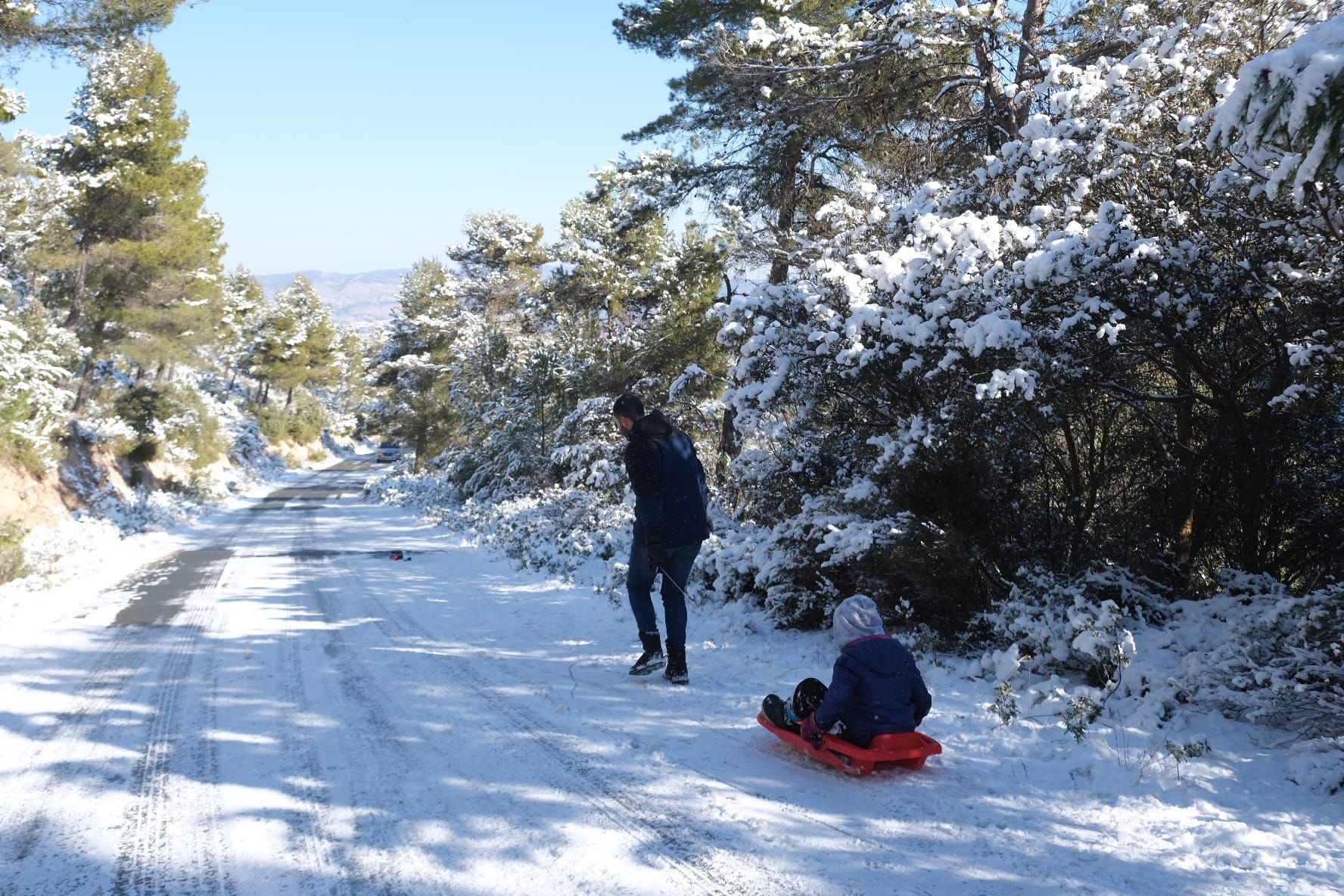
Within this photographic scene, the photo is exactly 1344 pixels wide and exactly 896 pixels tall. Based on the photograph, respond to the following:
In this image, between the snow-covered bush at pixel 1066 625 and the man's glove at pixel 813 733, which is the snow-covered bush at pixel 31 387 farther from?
the snow-covered bush at pixel 1066 625

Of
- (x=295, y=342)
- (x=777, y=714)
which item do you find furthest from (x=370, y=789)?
(x=295, y=342)

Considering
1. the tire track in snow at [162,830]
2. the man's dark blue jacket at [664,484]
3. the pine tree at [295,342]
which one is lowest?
the tire track in snow at [162,830]

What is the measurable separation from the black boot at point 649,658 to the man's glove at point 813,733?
1757 mm

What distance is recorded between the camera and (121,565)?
461 inches

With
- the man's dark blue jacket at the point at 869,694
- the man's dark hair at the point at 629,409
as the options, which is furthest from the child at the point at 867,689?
the man's dark hair at the point at 629,409

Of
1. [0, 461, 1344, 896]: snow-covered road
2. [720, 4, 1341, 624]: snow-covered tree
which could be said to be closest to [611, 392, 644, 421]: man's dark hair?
[720, 4, 1341, 624]: snow-covered tree

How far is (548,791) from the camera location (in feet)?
12.2

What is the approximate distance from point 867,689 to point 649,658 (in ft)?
6.77

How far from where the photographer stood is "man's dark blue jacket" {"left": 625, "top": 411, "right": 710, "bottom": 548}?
5.39 m

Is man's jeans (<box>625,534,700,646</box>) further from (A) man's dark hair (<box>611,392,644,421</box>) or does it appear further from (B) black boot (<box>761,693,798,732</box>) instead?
(B) black boot (<box>761,693,798,732</box>)

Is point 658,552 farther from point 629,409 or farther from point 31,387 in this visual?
point 31,387

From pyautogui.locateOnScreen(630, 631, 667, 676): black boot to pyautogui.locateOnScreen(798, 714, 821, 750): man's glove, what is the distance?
5.77 feet

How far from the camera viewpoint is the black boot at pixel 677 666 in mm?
5422

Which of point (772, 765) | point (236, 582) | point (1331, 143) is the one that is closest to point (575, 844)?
point (772, 765)
